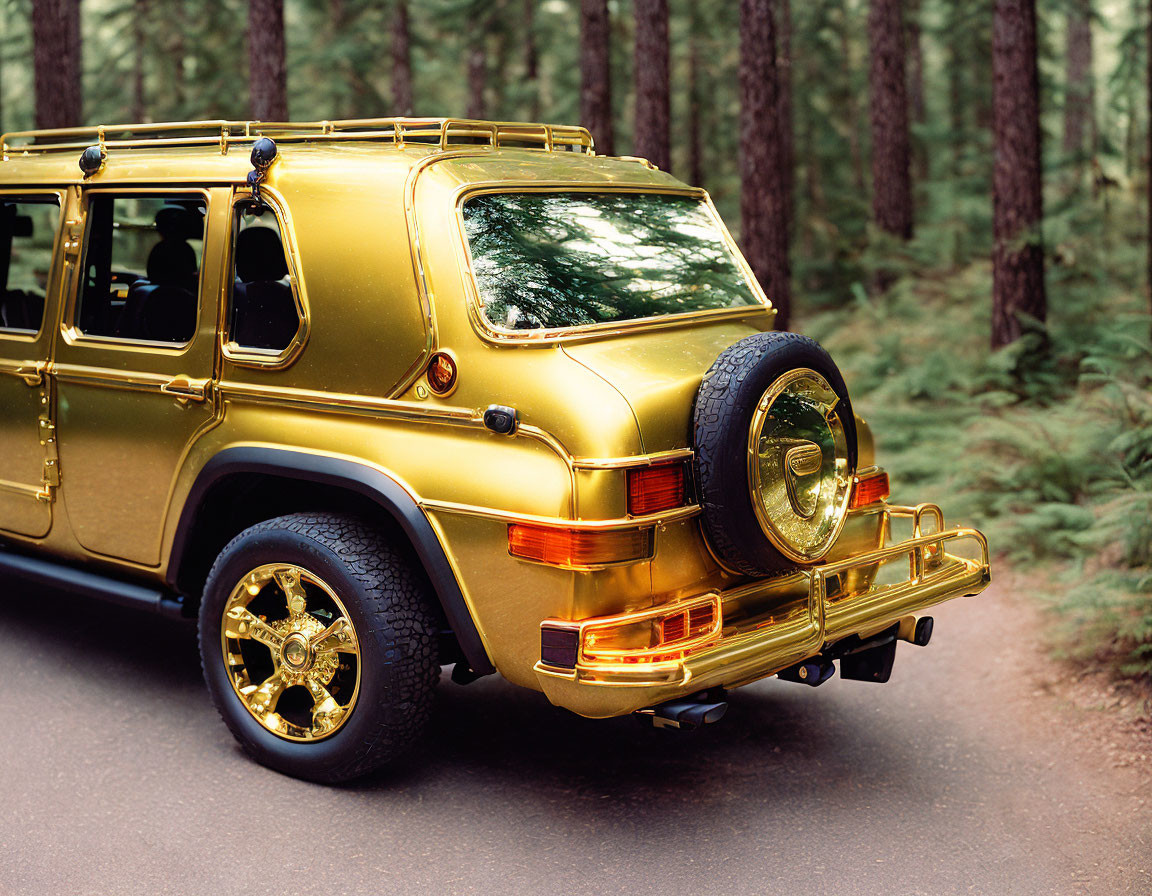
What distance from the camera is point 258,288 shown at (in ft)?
15.4

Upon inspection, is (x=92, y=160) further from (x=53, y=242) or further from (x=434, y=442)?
(x=434, y=442)

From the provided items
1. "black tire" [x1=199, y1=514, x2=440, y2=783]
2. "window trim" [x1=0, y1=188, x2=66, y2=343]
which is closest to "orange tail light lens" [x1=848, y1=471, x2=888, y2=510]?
"black tire" [x1=199, y1=514, x2=440, y2=783]

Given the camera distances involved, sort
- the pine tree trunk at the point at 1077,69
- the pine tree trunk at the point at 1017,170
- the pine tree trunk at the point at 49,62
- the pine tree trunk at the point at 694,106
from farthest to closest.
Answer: the pine tree trunk at the point at 1077,69
the pine tree trunk at the point at 694,106
the pine tree trunk at the point at 49,62
the pine tree trunk at the point at 1017,170

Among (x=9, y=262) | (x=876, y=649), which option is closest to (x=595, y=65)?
(x=9, y=262)

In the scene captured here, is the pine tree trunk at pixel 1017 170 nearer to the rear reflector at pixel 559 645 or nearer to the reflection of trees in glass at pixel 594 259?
the reflection of trees in glass at pixel 594 259

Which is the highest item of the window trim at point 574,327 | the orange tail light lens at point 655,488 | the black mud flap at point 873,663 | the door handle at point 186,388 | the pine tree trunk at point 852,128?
the pine tree trunk at point 852,128

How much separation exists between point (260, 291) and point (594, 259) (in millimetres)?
1365

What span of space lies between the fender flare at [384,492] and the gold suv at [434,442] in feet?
0.05

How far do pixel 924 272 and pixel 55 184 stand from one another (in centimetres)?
1309

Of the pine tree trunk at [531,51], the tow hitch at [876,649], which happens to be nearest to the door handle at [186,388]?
the tow hitch at [876,649]

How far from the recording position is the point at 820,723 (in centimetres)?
518

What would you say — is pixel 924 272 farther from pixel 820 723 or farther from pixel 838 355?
pixel 820 723

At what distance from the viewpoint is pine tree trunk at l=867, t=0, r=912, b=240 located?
17688 millimetres

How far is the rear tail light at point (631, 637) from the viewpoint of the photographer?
360cm
